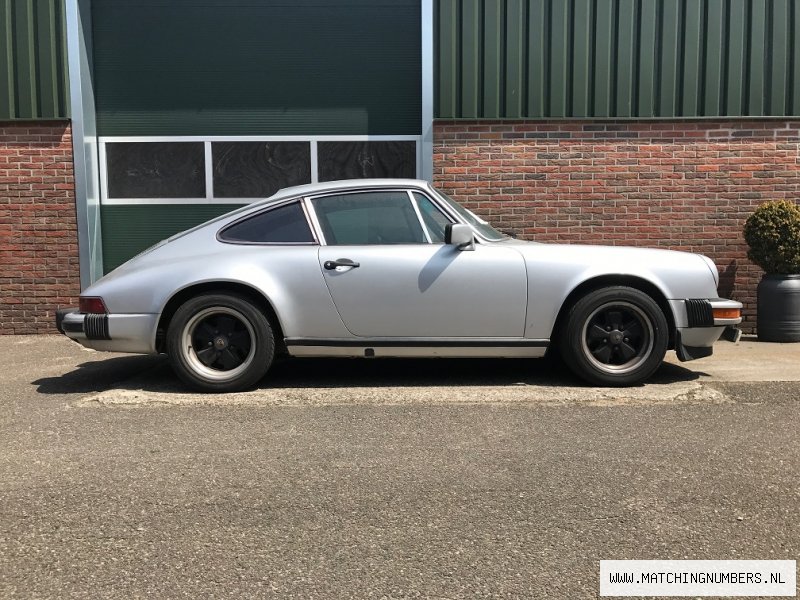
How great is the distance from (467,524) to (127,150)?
7.02 m

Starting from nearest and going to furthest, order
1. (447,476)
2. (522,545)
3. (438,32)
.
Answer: (522,545), (447,476), (438,32)

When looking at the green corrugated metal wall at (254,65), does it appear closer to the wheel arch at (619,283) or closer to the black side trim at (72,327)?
the black side trim at (72,327)

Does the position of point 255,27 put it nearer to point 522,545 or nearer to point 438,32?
point 438,32

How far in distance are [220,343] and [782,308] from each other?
5715 mm

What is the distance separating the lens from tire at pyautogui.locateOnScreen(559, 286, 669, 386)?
502 centimetres

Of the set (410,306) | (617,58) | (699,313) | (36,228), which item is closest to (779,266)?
(617,58)

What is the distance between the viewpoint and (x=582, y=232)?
8.14 metres

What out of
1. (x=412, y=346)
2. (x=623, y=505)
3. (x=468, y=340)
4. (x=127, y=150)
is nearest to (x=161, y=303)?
(x=412, y=346)

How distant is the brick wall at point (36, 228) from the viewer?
26.3ft

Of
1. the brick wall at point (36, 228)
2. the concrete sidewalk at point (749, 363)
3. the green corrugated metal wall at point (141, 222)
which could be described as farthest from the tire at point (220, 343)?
the brick wall at point (36, 228)

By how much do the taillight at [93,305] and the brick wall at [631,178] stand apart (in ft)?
13.7

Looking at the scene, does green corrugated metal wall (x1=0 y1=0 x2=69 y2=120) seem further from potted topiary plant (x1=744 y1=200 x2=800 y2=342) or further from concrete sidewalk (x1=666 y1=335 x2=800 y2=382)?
potted topiary plant (x1=744 y1=200 x2=800 y2=342)

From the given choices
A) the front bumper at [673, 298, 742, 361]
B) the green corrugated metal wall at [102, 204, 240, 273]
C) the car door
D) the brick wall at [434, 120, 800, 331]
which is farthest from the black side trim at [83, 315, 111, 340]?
the brick wall at [434, 120, 800, 331]

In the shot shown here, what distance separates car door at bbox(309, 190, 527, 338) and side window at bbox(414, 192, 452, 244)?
0.10m
